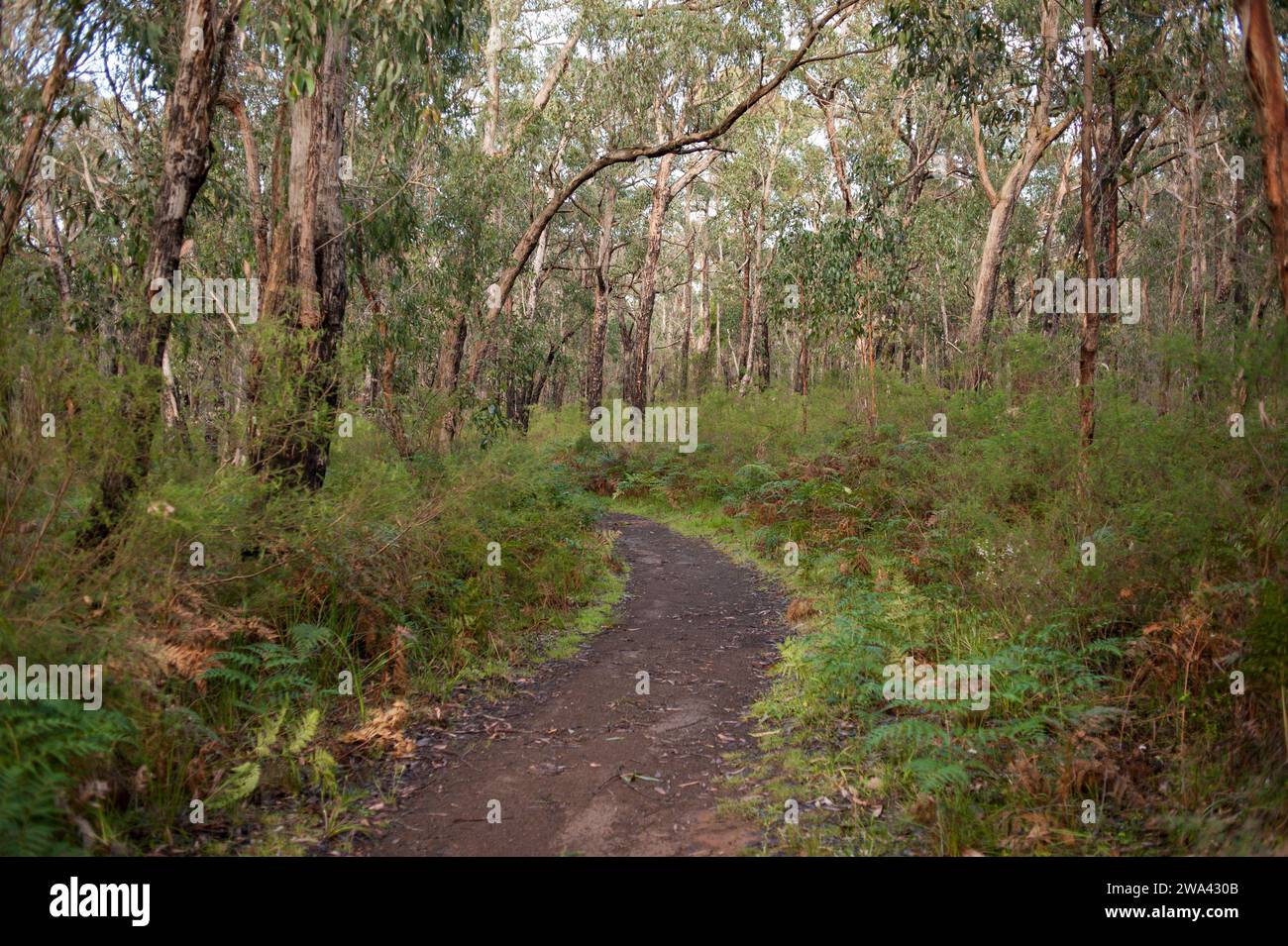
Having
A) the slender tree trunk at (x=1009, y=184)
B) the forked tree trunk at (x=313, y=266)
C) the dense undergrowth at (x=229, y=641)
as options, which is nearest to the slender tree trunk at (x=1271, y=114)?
the dense undergrowth at (x=229, y=641)

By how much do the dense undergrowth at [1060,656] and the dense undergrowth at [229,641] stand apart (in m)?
2.48

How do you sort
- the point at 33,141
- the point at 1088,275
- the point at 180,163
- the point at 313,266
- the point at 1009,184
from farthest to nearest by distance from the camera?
the point at 1009,184 → the point at 1088,275 → the point at 33,141 → the point at 313,266 → the point at 180,163

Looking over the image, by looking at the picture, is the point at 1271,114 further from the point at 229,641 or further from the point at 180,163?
the point at 180,163

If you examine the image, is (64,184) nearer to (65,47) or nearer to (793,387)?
(65,47)

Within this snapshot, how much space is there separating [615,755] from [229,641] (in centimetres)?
253

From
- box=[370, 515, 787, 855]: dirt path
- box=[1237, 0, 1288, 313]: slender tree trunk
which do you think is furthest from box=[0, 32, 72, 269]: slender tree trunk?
box=[1237, 0, 1288, 313]: slender tree trunk

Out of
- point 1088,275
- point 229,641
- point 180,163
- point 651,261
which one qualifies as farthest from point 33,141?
point 651,261

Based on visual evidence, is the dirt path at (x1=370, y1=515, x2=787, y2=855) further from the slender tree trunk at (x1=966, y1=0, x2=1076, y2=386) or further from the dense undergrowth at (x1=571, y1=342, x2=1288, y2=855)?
the slender tree trunk at (x1=966, y1=0, x2=1076, y2=386)

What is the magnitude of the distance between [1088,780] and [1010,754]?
1.47 ft

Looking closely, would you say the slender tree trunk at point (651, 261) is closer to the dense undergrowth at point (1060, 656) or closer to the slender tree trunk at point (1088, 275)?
the dense undergrowth at point (1060, 656)

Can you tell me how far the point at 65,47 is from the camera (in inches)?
334

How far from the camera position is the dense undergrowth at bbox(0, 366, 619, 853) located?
382cm

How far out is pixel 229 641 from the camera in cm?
539

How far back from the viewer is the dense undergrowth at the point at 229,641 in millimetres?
3820
